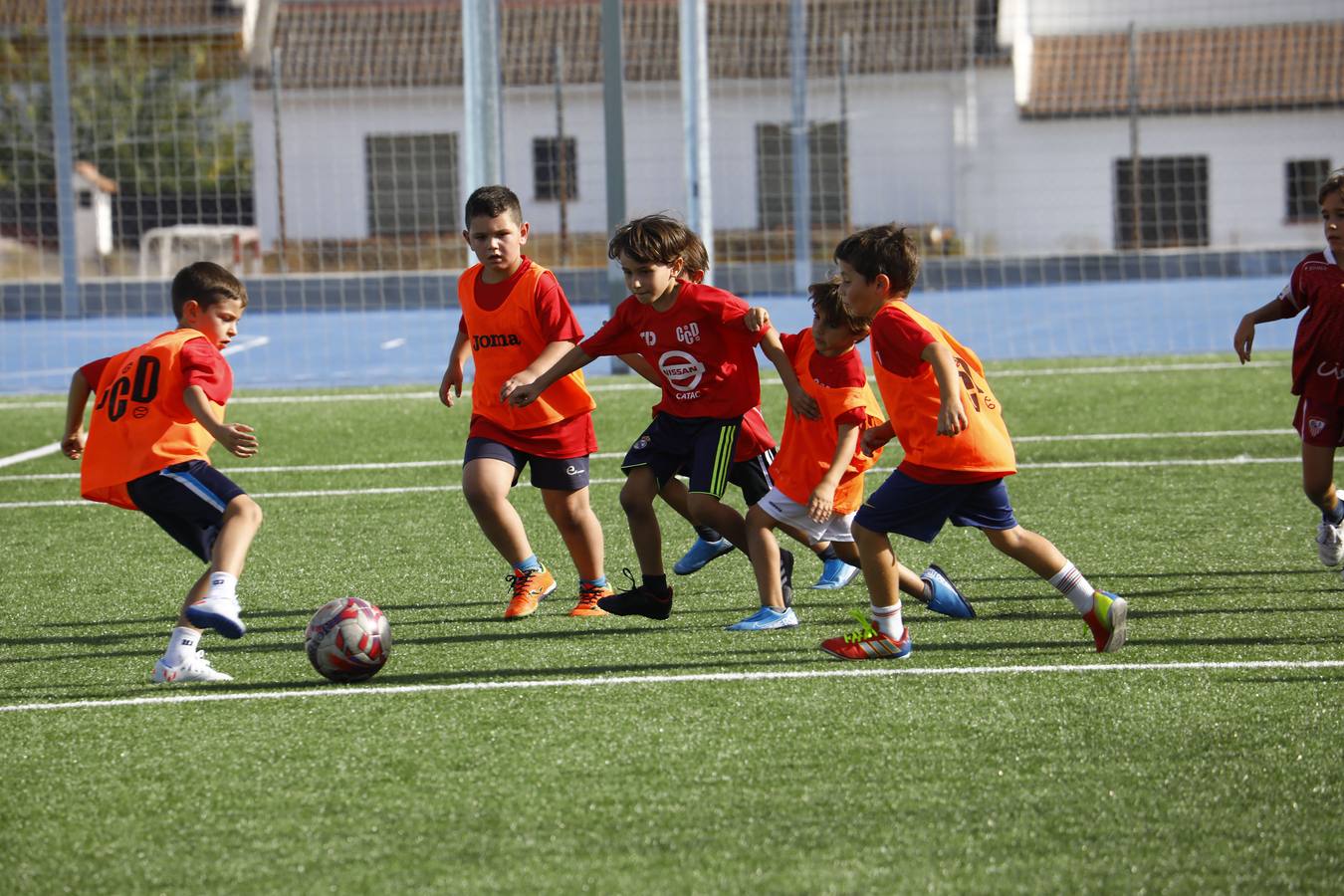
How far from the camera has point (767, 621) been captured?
5160 mm

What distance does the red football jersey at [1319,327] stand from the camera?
550cm

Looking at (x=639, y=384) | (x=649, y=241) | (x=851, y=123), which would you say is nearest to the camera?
(x=649, y=241)

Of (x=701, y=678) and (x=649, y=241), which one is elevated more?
(x=649, y=241)

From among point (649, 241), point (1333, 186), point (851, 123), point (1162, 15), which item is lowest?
point (649, 241)

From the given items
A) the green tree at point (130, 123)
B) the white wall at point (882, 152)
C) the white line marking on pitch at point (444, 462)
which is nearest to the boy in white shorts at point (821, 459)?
the white line marking on pitch at point (444, 462)

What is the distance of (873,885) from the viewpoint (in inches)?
116

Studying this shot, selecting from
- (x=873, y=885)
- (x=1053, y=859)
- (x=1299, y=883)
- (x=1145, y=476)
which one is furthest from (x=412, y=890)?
(x=1145, y=476)

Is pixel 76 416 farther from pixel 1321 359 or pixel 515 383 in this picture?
pixel 1321 359

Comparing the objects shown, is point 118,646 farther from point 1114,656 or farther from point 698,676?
point 1114,656

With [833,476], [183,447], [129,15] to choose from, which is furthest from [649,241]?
[129,15]

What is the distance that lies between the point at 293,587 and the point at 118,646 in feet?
3.09

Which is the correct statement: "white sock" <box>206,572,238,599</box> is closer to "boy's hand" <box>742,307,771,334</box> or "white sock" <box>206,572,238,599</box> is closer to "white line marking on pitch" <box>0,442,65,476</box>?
"boy's hand" <box>742,307,771,334</box>

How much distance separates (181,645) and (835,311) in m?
2.17

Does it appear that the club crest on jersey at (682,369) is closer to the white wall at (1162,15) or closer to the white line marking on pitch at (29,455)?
the white line marking on pitch at (29,455)
